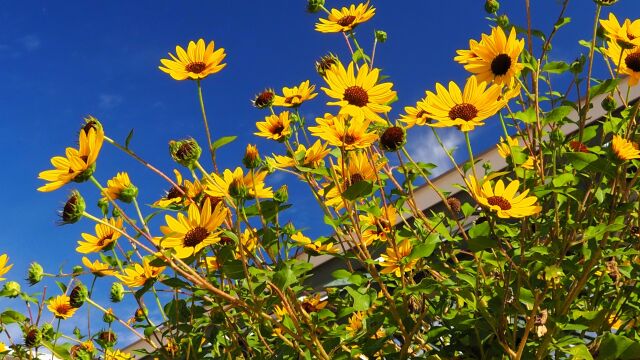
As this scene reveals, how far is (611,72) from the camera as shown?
1.81m

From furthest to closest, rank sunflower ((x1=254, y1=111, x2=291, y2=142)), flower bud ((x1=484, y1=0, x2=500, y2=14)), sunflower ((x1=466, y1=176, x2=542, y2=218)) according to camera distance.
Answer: flower bud ((x1=484, y1=0, x2=500, y2=14)) → sunflower ((x1=254, y1=111, x2=291, y2=142)) → sunflower ((x1=466, y1=176, x2=542, y2=218))

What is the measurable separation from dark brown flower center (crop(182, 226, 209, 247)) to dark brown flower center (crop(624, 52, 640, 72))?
1124mm

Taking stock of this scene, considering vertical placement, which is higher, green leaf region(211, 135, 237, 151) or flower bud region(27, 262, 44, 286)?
flower bud region(27, 262, 44, 286)

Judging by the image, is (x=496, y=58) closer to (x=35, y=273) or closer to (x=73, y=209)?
(x=73, y=209)

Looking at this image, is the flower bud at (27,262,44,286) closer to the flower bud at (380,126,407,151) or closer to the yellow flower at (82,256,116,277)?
the yellow flower at (82,256,116,277)

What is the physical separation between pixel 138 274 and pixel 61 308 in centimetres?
91

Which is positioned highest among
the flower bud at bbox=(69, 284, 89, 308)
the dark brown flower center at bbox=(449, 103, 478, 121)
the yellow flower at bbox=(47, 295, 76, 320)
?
the yellow flower at bbox=(47, 295, 76, 320)

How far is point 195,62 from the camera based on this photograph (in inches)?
59.3

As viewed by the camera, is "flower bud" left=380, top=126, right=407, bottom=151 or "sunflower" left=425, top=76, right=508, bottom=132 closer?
"sunflower" left=425, top=76, right=508, bottom=132

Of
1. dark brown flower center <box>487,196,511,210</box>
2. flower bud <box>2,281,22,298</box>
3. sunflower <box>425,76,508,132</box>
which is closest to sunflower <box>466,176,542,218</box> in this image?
dark brown flower center <box>487,196,511,210</box>

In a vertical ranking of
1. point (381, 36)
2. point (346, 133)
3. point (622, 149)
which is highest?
point (381, 36)

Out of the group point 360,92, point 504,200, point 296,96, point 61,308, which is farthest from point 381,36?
point 61,308

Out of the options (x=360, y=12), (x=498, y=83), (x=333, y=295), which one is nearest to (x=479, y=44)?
(x=498, y=83)

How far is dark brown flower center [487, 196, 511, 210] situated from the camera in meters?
1.27
